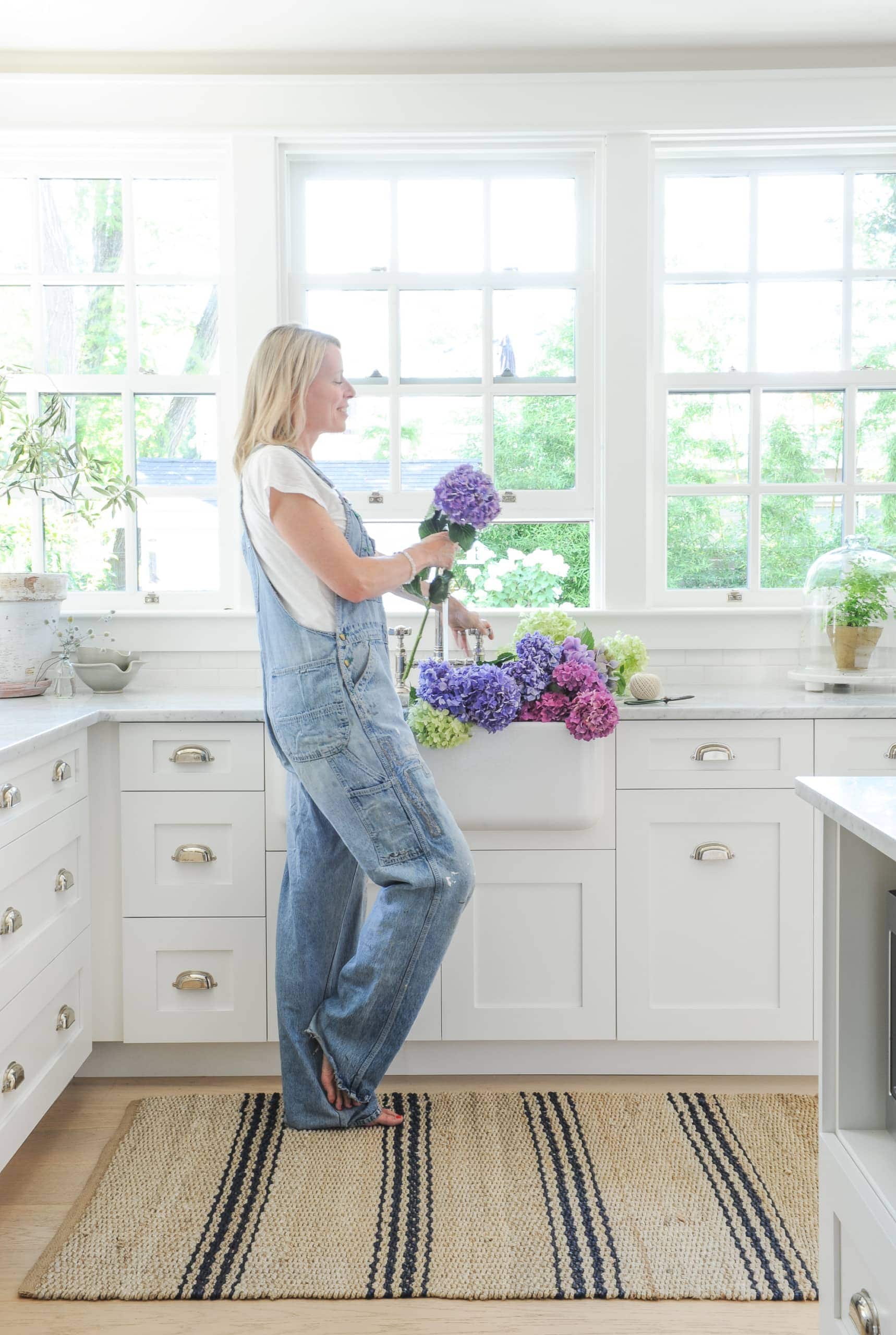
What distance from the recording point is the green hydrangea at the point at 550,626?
2740 mm

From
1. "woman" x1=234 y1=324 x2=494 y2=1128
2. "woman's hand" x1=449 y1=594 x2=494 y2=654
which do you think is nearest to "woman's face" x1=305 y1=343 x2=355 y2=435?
"woman" x1=234 y1=324 x2=494 y2=1128

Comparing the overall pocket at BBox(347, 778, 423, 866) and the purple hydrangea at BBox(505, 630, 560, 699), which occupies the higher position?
the purple hydrangea at BBox(505, 630, 560, 699)

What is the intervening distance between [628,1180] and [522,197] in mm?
2707

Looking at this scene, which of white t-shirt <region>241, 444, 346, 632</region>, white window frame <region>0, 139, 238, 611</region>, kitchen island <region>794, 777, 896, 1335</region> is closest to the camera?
kitchen island <region>794, 777, 896, 1335</region>

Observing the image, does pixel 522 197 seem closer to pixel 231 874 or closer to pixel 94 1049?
pixel 231 874

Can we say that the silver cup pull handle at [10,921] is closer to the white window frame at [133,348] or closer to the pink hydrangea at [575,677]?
the pink hydrangea at [575,677]

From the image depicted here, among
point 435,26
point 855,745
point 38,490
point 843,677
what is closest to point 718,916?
point 855,745

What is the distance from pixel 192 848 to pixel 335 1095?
0.67 metres

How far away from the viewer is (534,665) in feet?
8.32

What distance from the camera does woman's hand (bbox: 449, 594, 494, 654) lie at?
103 inches

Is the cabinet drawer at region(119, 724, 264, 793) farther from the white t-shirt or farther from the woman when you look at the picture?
the white t-shirt

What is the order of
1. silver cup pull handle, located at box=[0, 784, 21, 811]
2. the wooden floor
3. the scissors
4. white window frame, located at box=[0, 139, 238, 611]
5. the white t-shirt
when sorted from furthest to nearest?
white window frame, located at box=[0, 139, 238, 611] < the scissors < the white t-shirt < silver cup pull handle, located at box=[0, 784, 21, 811] < the wooden floor

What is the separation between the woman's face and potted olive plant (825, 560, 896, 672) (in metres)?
1.52

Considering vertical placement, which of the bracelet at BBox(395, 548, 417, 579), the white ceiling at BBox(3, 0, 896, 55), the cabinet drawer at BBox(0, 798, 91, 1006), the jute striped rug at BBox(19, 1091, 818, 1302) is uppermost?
the white ceiling at BBox(3, 0, 896, 55)
